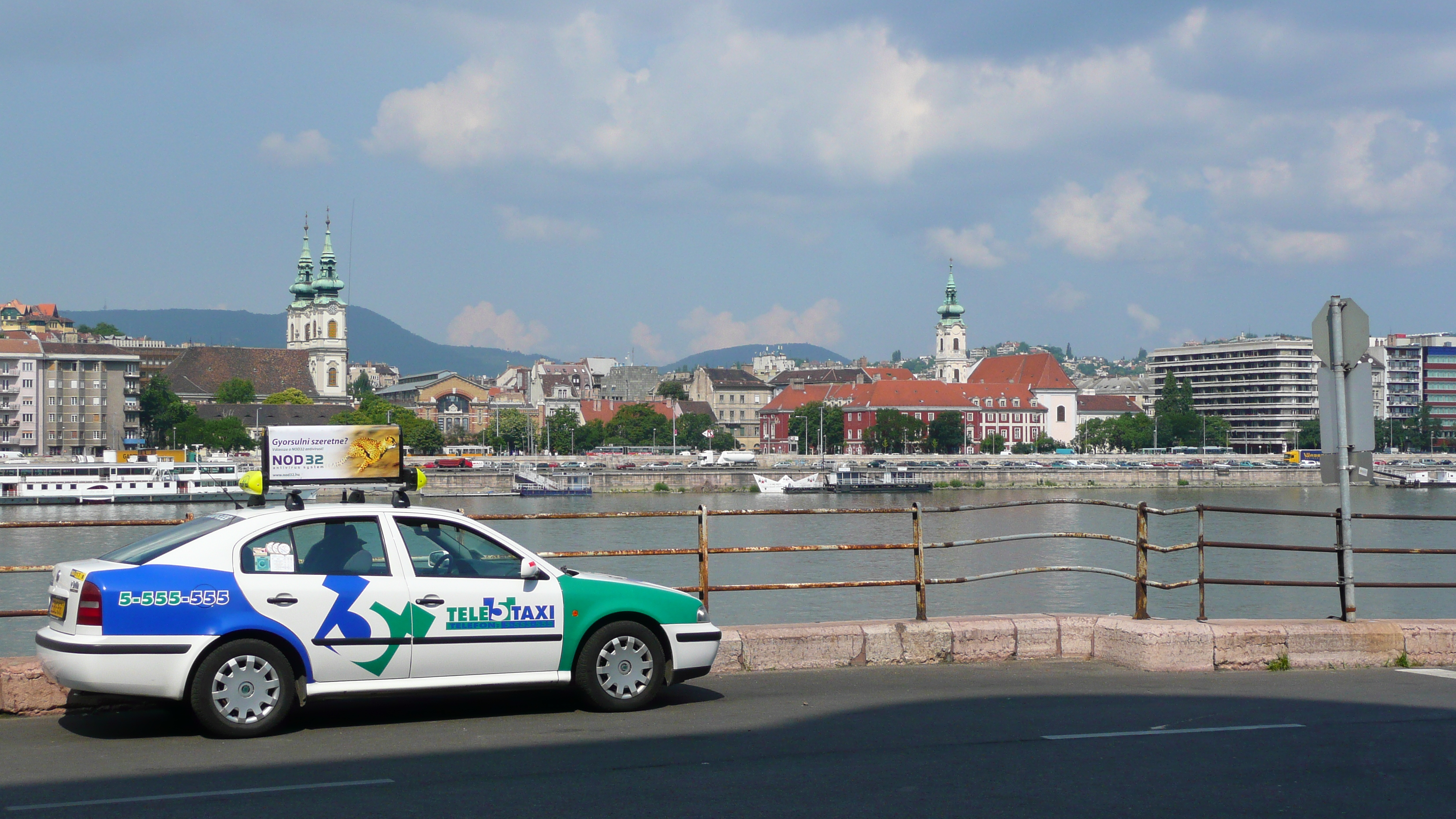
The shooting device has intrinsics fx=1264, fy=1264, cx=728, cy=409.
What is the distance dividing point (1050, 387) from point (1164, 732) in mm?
174051

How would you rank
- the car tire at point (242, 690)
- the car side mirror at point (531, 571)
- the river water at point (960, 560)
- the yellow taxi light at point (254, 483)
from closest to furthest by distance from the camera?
1. the car tire at point (242, 690)
2. the car side mirror at point (531, 571)
3. the yellow taxi light at point (254, 483)
4. the river water at point (960, 560)

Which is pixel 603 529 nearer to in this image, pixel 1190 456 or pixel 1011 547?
pixel 1011 547

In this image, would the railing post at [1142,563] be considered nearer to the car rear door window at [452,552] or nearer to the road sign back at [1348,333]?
Result: the road sign back at [1348,333]

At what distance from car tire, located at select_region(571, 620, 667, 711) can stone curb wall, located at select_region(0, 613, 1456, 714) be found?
1602 millimetres

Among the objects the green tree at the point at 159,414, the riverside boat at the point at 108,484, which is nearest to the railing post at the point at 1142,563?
the riverside boat at the point at 108,484

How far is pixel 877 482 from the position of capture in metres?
106

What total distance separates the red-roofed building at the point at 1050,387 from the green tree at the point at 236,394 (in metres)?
103

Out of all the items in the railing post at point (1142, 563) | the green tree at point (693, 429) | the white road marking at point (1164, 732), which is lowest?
the white road marking at point (1164, 732)

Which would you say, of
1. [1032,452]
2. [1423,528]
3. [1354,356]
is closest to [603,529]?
[1423,528]

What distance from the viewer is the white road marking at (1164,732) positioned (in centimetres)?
760

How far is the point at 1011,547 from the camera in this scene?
168ft

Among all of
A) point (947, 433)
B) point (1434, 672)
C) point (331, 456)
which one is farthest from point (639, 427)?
point (331, 456)

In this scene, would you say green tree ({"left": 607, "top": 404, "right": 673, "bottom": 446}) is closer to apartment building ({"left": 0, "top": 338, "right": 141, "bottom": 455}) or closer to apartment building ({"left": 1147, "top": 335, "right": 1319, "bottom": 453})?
apartment building ({"left": 0, "top": 338, "right": 141, "bottom": 455})

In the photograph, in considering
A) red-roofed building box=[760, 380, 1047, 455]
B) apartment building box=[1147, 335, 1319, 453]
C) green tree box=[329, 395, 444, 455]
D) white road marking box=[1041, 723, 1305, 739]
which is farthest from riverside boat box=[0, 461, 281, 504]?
apartment building box=[1147, 335, 1319, 453]
